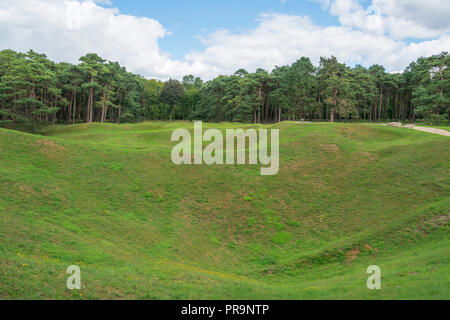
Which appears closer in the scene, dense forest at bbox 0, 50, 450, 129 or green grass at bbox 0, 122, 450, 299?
green grass at bbox 0, 122, 450, 299

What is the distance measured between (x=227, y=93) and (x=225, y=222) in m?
61.3

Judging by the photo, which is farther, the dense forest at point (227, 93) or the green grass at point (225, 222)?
the dense forest at point (227, 93)

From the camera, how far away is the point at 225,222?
17.0m

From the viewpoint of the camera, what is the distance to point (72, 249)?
37.9ft

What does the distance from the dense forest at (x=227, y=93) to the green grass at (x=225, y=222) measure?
30848 mm

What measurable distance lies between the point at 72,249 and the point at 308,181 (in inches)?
635

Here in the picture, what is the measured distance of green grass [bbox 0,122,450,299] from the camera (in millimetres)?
8999

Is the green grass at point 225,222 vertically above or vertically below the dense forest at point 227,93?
below

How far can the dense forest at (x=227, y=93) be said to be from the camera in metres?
48.2

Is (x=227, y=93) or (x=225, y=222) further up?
(x=227, y=93)

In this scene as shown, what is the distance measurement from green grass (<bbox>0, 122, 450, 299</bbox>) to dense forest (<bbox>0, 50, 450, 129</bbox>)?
3085cm

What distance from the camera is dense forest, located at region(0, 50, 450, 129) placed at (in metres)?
48.2

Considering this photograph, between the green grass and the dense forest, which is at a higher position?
the dense forest

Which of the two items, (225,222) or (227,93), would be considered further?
(227,93)
